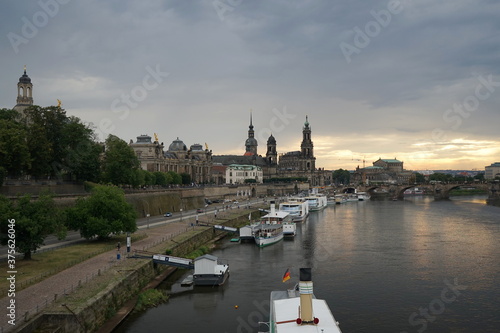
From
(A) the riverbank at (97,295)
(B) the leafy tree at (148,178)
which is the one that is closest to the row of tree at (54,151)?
(B) the leafy tree at (148,178)

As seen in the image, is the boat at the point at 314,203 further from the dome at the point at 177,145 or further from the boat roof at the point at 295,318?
the boat roof at the point at 295,318

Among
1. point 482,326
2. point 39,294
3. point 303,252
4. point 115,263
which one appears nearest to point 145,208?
point 303,252

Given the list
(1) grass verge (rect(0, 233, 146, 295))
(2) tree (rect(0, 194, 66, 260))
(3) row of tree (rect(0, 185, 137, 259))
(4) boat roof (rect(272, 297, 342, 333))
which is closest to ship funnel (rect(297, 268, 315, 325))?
(4) boat roof (rect(272, 297, 342, 333))

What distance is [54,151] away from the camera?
2549 inches

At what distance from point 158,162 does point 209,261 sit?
9770 cm

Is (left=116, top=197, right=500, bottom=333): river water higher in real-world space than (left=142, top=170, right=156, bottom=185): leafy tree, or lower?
lower

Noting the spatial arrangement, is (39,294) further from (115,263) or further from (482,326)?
(482,326)

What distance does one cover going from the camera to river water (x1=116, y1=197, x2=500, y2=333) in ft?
98.1

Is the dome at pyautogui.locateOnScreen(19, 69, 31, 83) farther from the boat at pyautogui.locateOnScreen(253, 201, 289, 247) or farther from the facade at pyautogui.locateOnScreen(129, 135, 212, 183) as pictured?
the boat at pyautogui.locateOnScreen(253, 201, 289, 247)

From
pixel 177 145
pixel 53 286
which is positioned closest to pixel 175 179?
pixel 177 145

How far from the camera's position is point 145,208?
77688 mm

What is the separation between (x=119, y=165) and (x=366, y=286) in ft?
172

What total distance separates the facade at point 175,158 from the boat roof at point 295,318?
110 metres

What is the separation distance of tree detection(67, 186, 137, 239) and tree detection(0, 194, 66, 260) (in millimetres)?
8590
